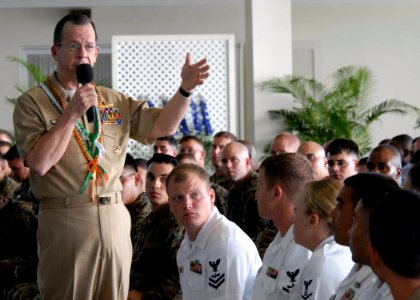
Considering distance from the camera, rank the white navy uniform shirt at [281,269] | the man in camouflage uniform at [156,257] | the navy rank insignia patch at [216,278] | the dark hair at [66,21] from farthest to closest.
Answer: the man in camouflage uniform at [156,257] < the navy rank insignia patch at [216,278] < the white navy uniform shirt at [281,269] < the dark hair at [66,21]

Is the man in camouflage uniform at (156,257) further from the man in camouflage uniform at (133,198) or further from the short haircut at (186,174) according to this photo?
the short haircut at (186,174)

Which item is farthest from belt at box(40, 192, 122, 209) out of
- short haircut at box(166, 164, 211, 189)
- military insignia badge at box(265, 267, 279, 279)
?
short haircut at box(166, 164, 211, 189)

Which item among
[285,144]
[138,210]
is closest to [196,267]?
[138,210]

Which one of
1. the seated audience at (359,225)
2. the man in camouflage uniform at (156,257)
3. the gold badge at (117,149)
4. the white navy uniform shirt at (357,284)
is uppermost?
the gold badge at (117,149)

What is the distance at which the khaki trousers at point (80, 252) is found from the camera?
9.27 ft

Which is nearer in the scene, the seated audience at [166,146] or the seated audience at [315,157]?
the seated audience at [315,157]

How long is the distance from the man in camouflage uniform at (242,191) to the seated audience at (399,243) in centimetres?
316

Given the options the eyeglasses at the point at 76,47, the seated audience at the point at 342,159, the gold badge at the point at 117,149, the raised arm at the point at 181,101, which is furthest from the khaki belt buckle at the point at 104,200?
the seated audience at the point at 342,159

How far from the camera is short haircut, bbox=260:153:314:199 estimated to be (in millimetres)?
3277

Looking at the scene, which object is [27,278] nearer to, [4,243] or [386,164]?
[4,243]

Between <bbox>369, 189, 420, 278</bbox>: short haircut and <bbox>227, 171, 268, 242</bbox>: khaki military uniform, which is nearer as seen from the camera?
<bbox>369, 189, 420, 278</bbox>: short haircut

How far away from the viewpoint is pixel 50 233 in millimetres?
2838

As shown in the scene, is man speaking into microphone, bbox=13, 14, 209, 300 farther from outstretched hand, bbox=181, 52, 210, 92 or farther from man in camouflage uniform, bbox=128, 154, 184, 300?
man in camouflage uniform, bbox=128, 154, 184, 300

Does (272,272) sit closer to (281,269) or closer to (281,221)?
(281,269)
